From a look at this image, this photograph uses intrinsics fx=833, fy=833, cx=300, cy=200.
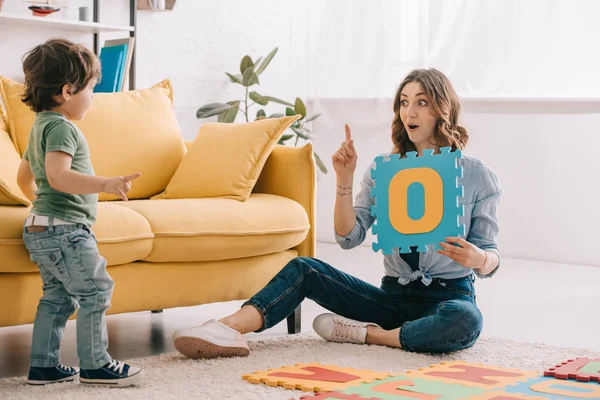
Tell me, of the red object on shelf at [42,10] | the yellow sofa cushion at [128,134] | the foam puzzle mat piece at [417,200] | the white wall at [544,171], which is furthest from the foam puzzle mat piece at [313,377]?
the white wall at [544,171]

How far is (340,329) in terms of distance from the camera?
91.7 inches

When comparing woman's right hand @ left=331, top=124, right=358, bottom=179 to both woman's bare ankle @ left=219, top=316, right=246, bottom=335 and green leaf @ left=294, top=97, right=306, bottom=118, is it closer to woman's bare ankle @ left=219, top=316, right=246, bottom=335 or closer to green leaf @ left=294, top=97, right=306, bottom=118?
woman's bare ankle @ left=219, top=316, right=246, bottom=335

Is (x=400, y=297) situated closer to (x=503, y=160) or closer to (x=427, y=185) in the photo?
(x=427, y=185)

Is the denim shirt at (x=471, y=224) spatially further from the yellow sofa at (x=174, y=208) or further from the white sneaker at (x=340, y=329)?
the yellow sofa at (x=174, y=208)

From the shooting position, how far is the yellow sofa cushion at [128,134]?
8.65 ft

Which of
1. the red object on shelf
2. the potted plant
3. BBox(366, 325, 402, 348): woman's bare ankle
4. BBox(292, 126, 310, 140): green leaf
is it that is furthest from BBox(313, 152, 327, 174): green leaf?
BBox(366, 325, 402, 348): woman's bare ankle

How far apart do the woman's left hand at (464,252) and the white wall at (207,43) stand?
2.43 meters

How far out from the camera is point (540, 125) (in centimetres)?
435

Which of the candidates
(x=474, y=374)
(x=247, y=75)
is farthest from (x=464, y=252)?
(x=247, y=75)

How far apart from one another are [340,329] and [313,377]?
0.42 m

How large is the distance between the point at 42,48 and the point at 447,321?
3.89 ft

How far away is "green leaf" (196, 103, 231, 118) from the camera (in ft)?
14.6

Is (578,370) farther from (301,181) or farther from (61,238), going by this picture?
(61,238)

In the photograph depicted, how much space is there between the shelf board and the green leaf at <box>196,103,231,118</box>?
0.73 metres
